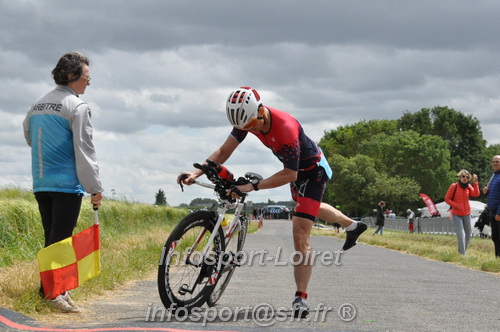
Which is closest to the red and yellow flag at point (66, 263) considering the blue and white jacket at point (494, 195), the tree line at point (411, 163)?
the blue and white jacket at point (494, 195)

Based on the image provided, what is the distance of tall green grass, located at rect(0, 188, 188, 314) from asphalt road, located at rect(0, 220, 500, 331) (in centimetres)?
27

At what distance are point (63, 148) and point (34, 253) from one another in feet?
17.2

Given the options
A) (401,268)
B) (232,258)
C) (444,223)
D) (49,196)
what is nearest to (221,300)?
(232,258)

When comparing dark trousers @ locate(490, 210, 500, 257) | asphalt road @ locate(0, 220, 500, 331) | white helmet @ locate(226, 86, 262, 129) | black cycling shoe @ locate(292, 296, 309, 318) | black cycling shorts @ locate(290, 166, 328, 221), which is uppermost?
white helmet @ locate(226, 86, 262, 129)

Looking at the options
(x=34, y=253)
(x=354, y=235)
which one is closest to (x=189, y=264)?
(x=354, y=235)

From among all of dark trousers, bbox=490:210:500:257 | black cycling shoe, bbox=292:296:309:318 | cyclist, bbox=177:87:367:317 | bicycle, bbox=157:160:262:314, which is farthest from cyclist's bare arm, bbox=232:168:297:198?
dark trousers, bbox=490:210:500:257

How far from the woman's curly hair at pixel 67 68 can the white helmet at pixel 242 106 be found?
1.38 meters

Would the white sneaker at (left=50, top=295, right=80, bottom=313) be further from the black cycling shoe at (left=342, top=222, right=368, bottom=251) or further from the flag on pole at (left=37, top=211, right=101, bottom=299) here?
the black cycling shoe at (left=342, top=222, right=368, bottom=251)

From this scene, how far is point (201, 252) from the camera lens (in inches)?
261

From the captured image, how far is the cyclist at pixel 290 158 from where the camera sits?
6234 millimetres

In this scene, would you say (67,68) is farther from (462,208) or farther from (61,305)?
(462,208)

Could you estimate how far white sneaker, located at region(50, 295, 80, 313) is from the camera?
6227 millimetres

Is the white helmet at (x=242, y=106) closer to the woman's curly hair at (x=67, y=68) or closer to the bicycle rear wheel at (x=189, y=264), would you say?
the bicycle rear wheel at (x=189, y=264)

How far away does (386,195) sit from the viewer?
3484 inches
